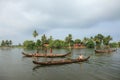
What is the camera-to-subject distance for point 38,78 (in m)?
28.7

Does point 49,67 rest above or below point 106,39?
below

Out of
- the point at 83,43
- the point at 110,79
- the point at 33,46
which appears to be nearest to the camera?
the point at 110,79

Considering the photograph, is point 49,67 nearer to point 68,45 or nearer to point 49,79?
point 49,79

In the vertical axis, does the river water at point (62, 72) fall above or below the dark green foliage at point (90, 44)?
below

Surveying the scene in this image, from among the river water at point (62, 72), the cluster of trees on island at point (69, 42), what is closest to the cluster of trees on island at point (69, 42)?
the cluster of trees on island at point (69, 42)

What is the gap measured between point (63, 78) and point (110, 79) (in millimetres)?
8123

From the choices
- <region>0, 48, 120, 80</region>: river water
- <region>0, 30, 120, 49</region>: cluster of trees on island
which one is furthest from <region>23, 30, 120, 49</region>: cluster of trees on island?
<region>0, 48, 120, 80</region>: river water

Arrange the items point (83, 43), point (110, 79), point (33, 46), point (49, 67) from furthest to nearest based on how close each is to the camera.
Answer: point (83, 43) < point (33, 46) < point (49, 67) < point (110, 79)

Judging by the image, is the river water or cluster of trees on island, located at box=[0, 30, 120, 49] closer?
the river water

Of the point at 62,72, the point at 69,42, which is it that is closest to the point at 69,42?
the point at 69,42

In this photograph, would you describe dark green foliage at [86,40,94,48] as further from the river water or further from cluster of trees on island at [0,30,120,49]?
the river water

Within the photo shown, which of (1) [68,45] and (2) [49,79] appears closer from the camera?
(2) [49,79]

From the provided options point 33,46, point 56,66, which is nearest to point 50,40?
point 33,46

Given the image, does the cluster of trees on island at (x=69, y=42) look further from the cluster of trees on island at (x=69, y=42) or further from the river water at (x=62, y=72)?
the river water at (x=62, y=72)
